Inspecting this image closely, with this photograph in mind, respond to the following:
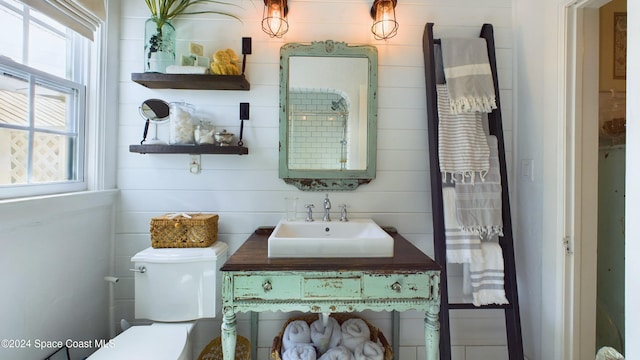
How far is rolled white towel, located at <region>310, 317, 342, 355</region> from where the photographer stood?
1.43m

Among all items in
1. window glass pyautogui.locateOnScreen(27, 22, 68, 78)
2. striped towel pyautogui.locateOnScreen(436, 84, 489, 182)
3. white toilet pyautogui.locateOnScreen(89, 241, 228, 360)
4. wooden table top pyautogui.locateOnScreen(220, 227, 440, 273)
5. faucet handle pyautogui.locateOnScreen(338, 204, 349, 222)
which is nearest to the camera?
wooden table top pyautogui.locateOnScreen(220, 227, 440, 273)

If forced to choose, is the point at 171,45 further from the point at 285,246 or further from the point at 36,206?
the point at 285,246

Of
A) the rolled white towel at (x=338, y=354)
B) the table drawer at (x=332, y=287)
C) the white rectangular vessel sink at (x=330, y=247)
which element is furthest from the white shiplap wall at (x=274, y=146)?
the table drawer at (x=332, y=287)

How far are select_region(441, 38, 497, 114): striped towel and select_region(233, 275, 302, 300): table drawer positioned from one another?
4.01 feet

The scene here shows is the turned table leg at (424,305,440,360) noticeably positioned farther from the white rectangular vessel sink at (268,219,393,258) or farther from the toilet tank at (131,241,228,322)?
the toilet tank at (131,241,228,322)

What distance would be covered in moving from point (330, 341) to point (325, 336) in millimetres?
37

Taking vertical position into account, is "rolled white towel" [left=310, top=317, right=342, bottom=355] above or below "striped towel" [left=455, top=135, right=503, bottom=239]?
below

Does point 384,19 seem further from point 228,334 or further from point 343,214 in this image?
point 228,334

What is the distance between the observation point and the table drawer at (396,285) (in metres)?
1.11

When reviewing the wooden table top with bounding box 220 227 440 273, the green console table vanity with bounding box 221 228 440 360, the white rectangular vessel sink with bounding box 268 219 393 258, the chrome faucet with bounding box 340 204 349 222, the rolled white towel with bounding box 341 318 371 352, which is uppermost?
the chrome faucet with bounding box 340 204 349 222

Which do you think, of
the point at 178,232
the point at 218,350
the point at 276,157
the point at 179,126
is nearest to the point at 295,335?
the point at 218,350

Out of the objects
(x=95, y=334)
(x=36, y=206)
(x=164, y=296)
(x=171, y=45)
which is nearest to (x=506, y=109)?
(x=171, y=45)

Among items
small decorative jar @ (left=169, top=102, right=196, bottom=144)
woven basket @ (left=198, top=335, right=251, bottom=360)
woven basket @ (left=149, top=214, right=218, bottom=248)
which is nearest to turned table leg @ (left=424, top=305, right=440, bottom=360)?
woven basket @ (left=198, top=335, right=251, bottom=360)

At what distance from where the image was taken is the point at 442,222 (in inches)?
58.5
